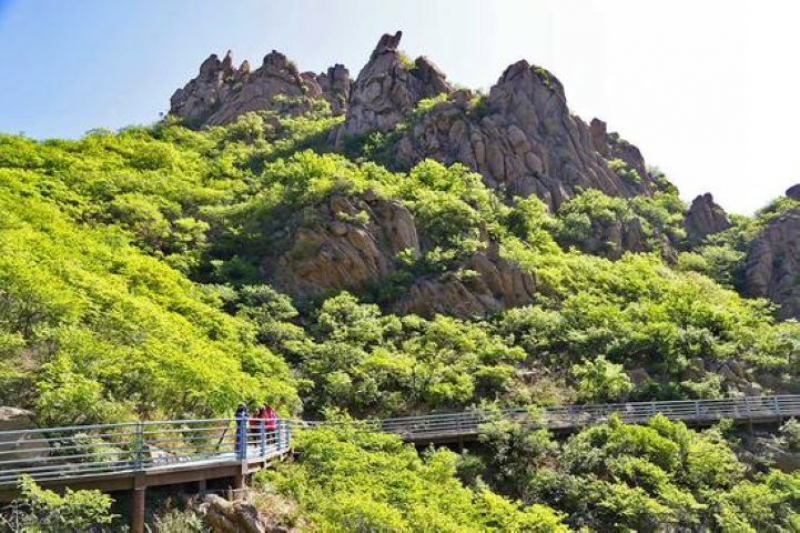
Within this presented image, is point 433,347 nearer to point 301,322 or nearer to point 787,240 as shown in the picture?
point 301,322

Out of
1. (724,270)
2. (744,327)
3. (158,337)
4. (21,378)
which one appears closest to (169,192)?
(158,337)

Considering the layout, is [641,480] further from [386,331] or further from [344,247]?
A: [344,247]

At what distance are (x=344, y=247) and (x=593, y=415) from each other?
58.8ft

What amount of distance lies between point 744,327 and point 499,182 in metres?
23.8

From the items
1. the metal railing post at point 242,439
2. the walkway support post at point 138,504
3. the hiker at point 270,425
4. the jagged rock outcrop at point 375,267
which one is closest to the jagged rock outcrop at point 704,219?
the jagged rock outcrop at point 375,267

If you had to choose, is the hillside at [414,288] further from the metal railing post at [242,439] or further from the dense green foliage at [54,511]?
the dense green foliage at [54,511]

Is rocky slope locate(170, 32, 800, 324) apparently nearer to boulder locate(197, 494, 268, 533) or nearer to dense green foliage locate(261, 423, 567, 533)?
dense green foliage locate(261, 423, 567, 533)

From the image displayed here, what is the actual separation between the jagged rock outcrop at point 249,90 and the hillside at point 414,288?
707 millimetres

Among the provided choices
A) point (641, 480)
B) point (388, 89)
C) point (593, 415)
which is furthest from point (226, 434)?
point (388, 89)

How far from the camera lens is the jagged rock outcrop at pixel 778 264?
50281 millimetres

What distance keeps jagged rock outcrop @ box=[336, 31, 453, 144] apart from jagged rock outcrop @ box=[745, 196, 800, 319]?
1279 inches

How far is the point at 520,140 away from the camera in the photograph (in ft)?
192

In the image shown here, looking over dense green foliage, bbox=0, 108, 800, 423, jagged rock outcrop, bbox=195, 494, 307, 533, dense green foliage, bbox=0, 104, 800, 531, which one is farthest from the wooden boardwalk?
dense green foliage, bbox=0, 108, 800, 423

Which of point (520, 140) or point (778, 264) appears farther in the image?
point (520, 140)
